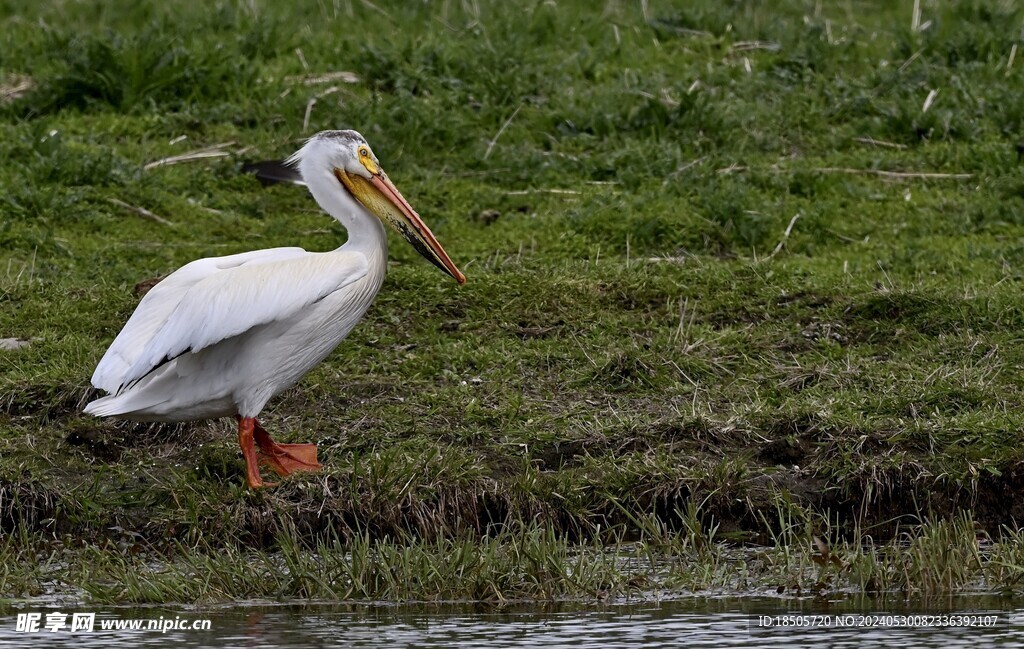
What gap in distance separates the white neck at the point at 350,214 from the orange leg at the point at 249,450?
75cm

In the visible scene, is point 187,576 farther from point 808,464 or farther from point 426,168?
point 426,168

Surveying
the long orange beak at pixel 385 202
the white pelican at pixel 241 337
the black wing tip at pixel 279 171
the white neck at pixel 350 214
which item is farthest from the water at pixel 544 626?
the black wing tip at pixel 279 171

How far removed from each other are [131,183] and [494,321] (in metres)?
2.50

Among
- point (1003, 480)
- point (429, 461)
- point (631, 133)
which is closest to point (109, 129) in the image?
point (631, 133)

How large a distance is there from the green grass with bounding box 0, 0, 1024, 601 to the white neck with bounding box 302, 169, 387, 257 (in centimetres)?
68

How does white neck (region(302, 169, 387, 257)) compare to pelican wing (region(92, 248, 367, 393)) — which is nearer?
pelican wing (region(92, 248, 367, 393))

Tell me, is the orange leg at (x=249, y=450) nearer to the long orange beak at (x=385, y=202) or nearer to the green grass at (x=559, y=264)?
the green grass at (x=559, y=264)

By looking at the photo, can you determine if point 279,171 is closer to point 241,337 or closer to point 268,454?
point 241,337

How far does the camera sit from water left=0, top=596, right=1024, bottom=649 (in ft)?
15.2

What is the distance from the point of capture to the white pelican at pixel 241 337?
19.3 ft

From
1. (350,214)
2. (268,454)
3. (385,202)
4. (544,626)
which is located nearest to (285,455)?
(268,454)

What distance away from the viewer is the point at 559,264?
829 centimetres

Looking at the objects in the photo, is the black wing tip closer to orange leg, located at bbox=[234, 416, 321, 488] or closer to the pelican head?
the pelican head

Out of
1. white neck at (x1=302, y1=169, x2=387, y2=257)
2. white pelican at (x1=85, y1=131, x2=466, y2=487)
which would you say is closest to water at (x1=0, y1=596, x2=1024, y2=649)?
white pelican at (x1=85, y1=131, x2=466, y2=487)
